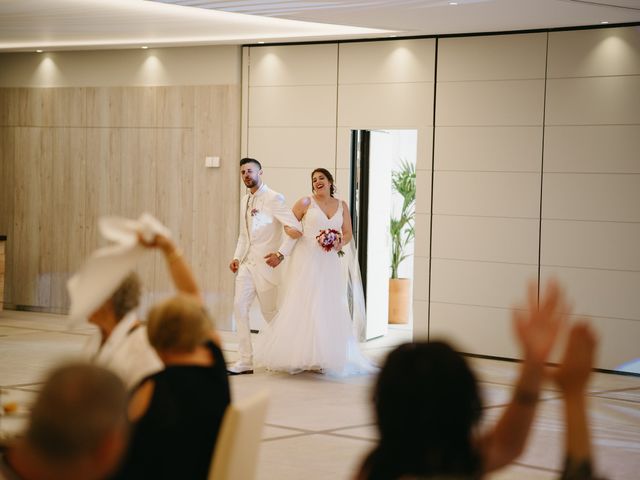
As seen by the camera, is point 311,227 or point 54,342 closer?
point 311,227

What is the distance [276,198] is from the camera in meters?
8.47

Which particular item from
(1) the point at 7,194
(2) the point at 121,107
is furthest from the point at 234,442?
(1) the point at 7,194

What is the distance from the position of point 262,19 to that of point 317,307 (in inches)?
113

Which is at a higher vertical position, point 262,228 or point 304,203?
point 304,203

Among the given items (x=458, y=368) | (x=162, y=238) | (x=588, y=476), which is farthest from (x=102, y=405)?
(x=162, y=238)

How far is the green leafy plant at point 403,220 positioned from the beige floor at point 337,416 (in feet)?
5.75

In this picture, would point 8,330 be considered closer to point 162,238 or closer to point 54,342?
point 54,342

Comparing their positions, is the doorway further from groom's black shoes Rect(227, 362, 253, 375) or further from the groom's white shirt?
groom's black shoes Rect(227, 362, 253, 375)

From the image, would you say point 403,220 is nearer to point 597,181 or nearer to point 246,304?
point 597,181

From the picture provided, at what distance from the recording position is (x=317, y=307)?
326 inches

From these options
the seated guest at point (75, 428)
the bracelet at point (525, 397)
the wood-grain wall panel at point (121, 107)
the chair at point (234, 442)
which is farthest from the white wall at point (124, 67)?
the seated guest at point (75, 428)

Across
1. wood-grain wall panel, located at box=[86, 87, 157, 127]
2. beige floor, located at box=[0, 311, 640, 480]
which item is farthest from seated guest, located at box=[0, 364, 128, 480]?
wood-grain wall panel, located at box=[86, 87, 157, 127]


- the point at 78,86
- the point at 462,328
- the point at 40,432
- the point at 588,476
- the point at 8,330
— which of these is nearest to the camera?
the point at 40,432

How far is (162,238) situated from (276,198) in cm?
547
